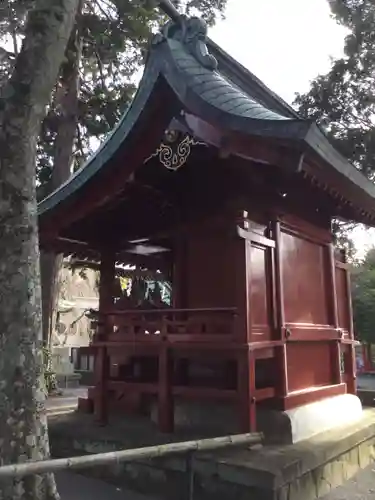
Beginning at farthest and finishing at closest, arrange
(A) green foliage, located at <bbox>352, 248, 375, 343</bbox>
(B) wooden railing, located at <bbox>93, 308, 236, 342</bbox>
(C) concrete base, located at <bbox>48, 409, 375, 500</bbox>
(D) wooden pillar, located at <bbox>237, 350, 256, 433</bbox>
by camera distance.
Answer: (A) green foliage, located at <bbox>352, 248, 375, 343</bbox> → (B) wooden railing, located at <bbox>93, 308, 236, 342</bbox> → (D) wooden pillar, located at <bbox>237, 350, 256, 433</bbox> → (C) concrete base, located at <bbox>48, 409, 375, 500</bbox>

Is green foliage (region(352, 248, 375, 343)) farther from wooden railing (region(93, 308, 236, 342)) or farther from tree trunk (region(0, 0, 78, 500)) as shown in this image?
tree trunk (region(0, 0, 78, 500))

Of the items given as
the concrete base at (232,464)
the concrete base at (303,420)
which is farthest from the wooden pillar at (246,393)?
the concrete base at (303,420)

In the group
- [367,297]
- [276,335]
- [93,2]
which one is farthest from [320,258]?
[367,297]

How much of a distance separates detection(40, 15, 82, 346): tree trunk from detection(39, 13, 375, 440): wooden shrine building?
14.4ft

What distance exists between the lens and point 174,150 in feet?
18.1

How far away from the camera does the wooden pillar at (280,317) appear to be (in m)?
5.36

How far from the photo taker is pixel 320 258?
686 centimetres

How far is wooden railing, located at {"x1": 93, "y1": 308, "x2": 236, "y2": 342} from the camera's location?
5312 millimetres

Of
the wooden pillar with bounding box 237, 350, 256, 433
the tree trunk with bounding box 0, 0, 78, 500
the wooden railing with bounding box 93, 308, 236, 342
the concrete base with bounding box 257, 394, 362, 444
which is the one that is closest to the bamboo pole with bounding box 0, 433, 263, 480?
the tree trunk with bounding box 0, 0, 78, 500

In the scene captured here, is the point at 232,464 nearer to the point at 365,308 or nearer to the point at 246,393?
the point at 246,393

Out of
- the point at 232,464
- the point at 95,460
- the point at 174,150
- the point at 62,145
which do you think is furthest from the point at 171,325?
the point at 62,145

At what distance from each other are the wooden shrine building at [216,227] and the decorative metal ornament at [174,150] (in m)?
0.01

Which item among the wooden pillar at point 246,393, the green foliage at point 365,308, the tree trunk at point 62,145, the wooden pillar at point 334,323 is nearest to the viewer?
the wooden pillar at point 246,393

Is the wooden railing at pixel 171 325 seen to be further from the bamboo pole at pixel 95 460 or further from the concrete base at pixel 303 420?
the bamboo pole at pixel 95 460
